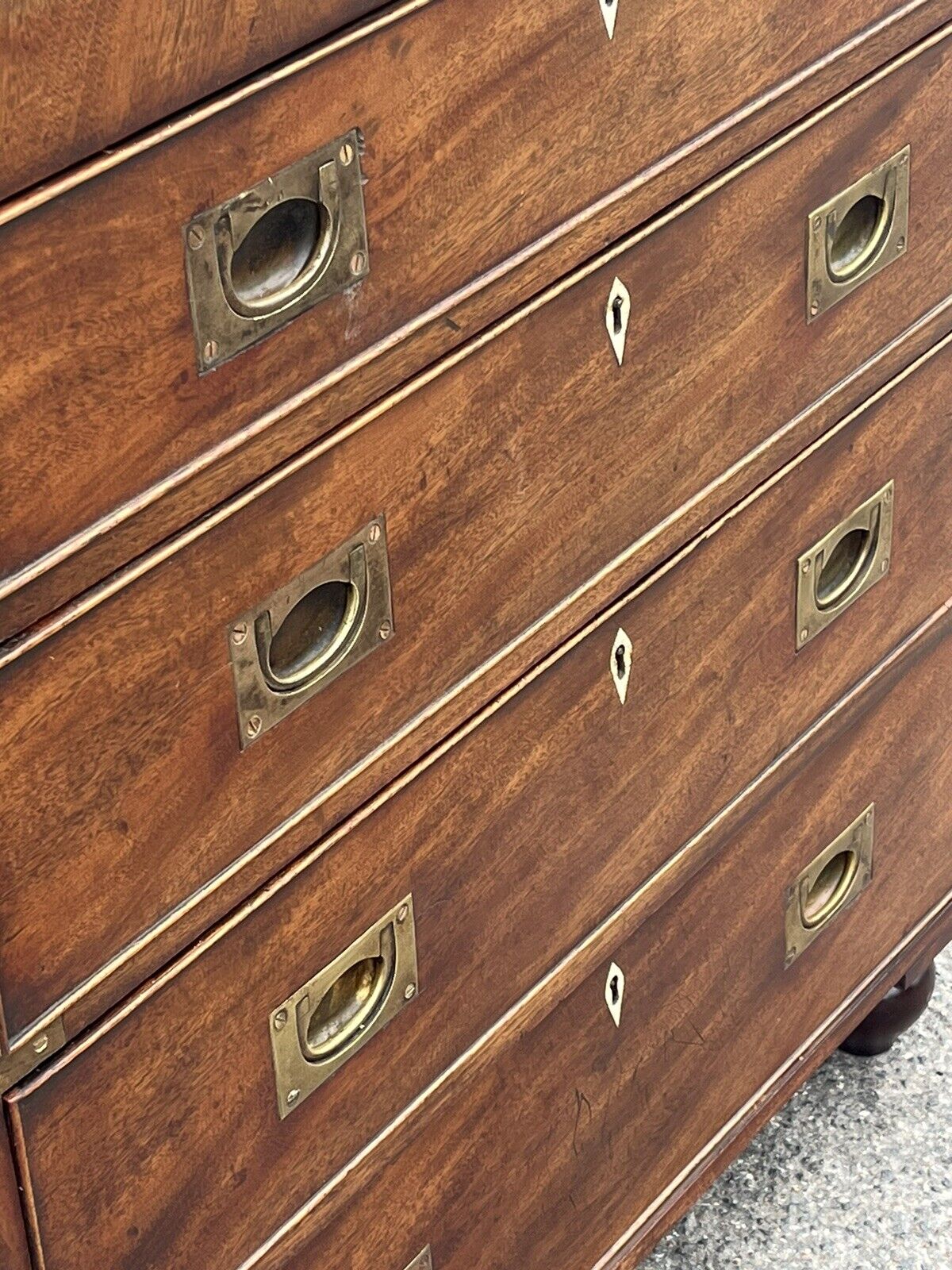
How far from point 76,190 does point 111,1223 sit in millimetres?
451

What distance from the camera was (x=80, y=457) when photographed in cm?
77

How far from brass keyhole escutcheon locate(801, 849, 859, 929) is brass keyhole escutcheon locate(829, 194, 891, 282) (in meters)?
0.41

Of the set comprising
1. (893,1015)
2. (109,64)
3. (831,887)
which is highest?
(109,64)

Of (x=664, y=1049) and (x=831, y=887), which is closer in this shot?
(x=664, y=1049)

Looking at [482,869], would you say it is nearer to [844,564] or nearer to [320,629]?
[320,629]

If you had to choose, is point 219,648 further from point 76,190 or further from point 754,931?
point 754,931

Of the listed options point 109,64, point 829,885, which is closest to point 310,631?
point 109,64

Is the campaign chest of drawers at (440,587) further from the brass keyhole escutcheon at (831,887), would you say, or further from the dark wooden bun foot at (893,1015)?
the dark wooden bun foot at (893,1015)

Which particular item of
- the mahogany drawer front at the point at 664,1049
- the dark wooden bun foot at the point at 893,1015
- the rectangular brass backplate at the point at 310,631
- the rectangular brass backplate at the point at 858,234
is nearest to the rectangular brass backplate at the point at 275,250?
the rectangular brass backplate at the point at 310,631

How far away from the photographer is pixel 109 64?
28.5 inches

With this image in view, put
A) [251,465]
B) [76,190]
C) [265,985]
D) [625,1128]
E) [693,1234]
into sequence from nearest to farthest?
[76,190] → [251,465] → [265,985] → [625,1128] → [693,1234]

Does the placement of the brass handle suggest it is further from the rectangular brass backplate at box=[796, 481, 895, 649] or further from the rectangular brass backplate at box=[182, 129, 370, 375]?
the rectangular brass backplate at box=[796, 481, 895, 649]

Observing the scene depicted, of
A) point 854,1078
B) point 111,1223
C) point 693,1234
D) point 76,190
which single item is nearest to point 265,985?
point 111,1223

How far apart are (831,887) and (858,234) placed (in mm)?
461
